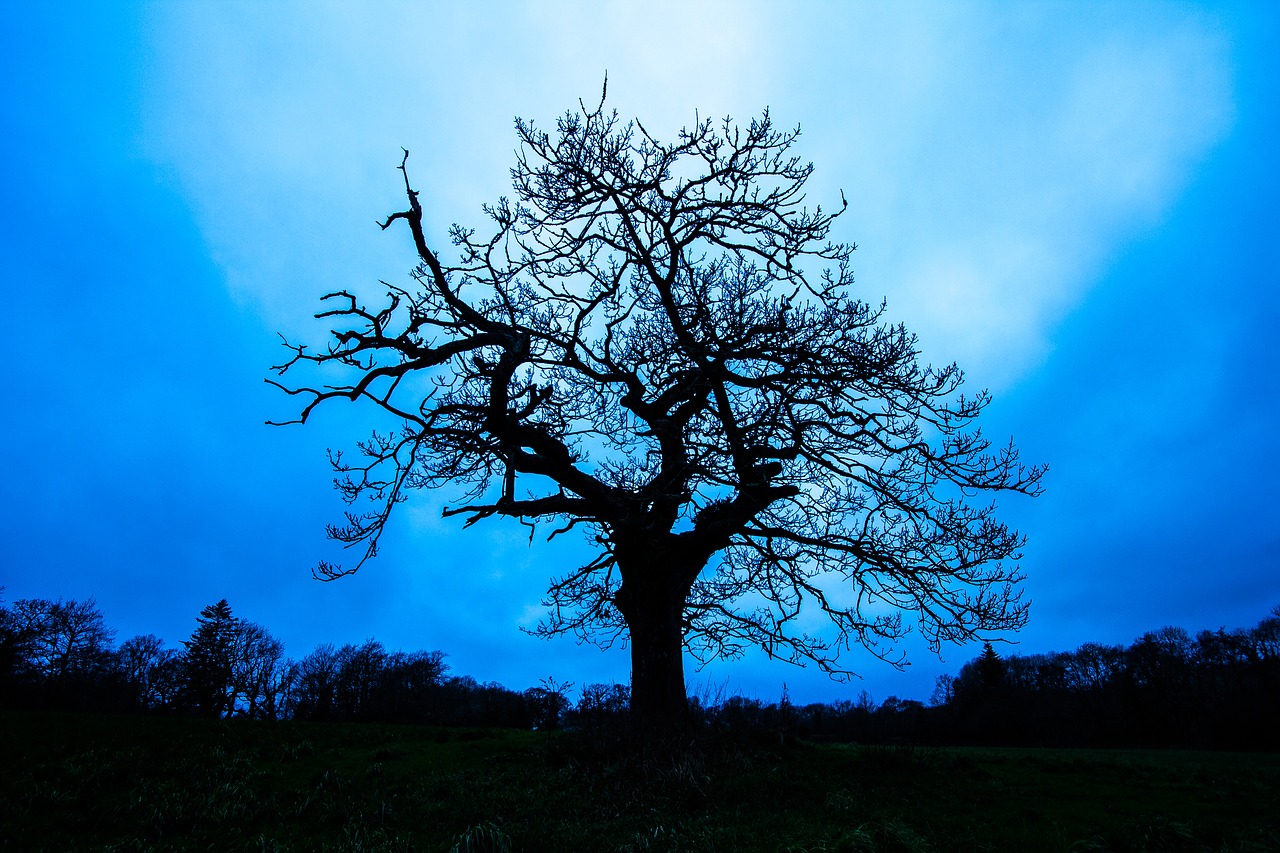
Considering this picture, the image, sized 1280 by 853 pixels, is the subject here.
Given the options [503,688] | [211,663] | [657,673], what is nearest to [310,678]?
[211,663]

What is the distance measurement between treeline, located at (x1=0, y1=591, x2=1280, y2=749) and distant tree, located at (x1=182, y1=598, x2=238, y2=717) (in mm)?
77

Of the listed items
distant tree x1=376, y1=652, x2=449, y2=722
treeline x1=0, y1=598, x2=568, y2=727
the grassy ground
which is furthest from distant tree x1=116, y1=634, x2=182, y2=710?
the grassy ground

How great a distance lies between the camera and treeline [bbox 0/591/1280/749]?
2714 centimetres

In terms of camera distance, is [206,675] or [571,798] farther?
[206,675]

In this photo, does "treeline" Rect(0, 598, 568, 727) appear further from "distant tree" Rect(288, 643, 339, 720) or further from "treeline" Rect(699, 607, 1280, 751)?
"treeline" Rect(699, 607, 1280, 751)

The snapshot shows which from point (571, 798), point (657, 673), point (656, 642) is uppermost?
point (656, 642)

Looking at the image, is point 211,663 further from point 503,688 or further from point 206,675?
point 503,688

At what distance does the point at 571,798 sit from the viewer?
696 centimetres

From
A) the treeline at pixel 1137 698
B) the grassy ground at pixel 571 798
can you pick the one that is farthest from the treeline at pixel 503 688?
A: the grassy ground at pixel 571 798

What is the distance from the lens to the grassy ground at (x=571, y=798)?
212 inches

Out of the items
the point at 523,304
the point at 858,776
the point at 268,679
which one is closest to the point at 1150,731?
the point at 858,776

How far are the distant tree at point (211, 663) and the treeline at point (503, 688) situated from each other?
0.25 ft

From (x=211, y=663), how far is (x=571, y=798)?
40.2 meters

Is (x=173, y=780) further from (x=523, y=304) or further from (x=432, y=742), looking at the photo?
(x=523, y=304)
